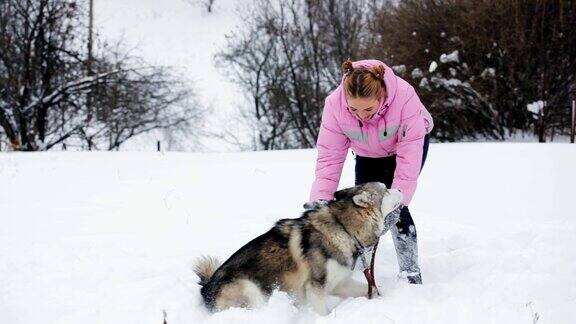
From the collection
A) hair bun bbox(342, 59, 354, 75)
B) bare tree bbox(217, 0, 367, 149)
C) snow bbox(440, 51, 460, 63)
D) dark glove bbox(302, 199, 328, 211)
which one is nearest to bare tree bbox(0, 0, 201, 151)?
bare tree bbox(217, 0, 367, 149)

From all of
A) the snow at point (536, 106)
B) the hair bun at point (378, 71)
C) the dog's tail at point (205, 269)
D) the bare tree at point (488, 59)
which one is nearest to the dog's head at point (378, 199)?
the hair bun at point (378, 71)

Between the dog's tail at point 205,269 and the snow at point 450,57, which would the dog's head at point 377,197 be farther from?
the snow at point 450,57

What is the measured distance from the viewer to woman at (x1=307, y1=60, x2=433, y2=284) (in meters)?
2.94

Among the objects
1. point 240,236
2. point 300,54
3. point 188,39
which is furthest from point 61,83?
point 188,39

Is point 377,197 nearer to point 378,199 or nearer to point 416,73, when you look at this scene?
point 378,199

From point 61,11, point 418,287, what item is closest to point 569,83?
point 418,287

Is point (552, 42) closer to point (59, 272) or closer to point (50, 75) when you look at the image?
point (59, 272)

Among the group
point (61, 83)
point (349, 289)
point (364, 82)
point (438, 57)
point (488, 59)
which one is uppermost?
point (438, 57)

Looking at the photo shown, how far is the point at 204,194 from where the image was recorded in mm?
6262

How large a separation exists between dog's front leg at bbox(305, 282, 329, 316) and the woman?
1.98 ft

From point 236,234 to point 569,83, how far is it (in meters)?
10.4

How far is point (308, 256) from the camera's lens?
124 inches

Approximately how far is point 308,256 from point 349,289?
476mm

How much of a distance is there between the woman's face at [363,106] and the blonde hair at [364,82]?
23 mm
